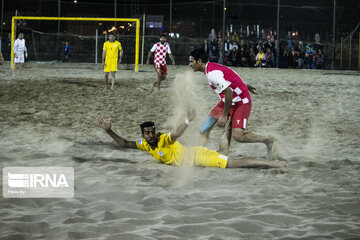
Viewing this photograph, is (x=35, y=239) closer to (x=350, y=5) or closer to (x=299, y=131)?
(x=299, y=131)

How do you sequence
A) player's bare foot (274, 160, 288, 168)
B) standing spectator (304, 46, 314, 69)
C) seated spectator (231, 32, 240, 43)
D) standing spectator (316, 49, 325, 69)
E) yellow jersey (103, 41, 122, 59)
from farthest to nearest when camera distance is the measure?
seated spectator (231, 32, 240, 43), standing spectator (316, 49, 325, 69), standing spectator (304, 46, 314, 69), yellow jersey (103, 41, 122, 59), player's bare foot (274, 160, 288, 168)

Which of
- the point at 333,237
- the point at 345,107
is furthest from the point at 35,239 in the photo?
the point at 345,107

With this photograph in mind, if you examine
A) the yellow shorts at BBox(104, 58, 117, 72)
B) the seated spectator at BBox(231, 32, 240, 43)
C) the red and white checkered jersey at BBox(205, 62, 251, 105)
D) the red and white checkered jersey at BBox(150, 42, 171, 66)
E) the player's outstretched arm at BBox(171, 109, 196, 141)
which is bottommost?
the player's outstretched arm at BBox(171, 109, 196, 141)

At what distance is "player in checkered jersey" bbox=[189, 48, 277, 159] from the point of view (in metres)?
5.73

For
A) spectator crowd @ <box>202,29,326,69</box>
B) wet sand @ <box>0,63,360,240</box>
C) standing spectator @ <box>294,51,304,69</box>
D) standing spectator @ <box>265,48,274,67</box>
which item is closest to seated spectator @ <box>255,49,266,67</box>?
spectator crowd @ <box>202,29,326,69</box>

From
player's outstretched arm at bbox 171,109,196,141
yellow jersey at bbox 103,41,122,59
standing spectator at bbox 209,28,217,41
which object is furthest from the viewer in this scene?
standing spectator at bbox 209,28,217,41

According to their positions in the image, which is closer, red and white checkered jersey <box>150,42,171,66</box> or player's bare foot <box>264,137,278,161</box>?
player's bare foot <box>264,137,278,161</box>

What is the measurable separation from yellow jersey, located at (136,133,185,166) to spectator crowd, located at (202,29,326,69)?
17146 millimetres

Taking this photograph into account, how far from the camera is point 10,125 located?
8992mm

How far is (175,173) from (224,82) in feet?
3.90

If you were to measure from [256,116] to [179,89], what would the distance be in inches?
159

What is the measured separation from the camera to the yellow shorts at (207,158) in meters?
5.95

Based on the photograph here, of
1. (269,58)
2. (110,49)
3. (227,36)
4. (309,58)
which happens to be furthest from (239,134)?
(227,36)

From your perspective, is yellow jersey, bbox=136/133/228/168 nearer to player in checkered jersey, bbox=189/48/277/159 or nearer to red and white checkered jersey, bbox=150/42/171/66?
player in checkered jersey, bbox=189/48/277/159
